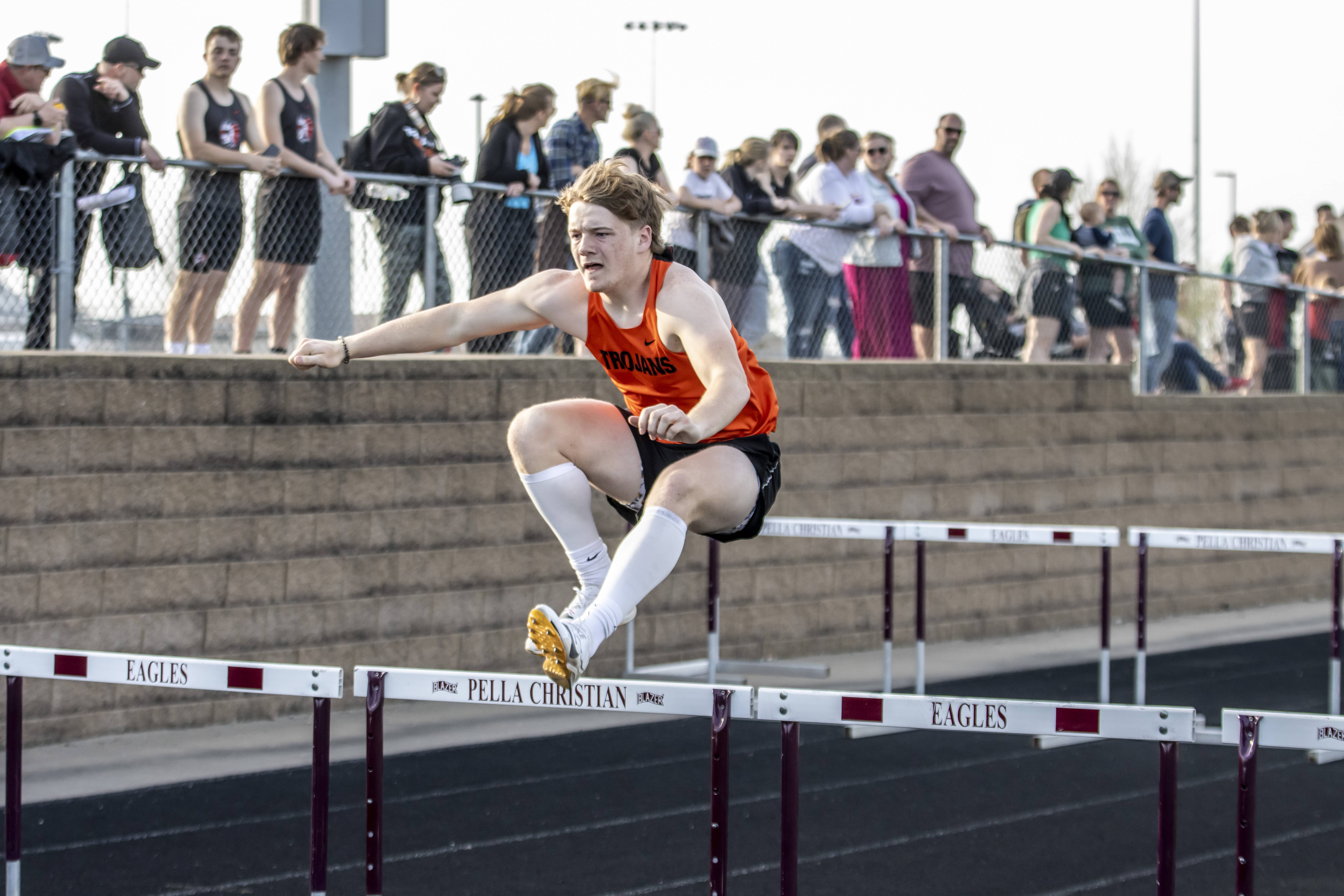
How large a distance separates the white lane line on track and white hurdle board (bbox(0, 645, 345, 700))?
104 inches

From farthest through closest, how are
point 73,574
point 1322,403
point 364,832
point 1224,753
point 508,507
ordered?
1. point 1322,403
2. point 508,507
3. point 1224,753
4. point 73,574
5. point 364,832

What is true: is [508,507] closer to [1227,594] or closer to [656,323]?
[656,323]

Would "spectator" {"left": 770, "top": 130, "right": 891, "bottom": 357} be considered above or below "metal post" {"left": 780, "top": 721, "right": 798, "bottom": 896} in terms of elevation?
above

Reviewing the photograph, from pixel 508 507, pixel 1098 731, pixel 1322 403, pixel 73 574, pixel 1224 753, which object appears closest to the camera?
pixel 1098 731

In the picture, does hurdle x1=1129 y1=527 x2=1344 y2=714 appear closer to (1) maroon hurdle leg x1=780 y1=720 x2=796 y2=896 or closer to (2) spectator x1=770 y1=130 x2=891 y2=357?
(2) spectator x1=770 y1=130 x2=891 y2=357

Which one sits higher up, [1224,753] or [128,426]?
[128,426]

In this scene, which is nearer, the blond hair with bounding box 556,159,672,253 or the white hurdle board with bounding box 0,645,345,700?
the blond hair with bounding box 556,159,672,253

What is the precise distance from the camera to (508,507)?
832 cm

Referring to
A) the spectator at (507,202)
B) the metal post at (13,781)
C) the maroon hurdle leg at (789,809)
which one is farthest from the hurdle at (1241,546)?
the metal post at (13,781)

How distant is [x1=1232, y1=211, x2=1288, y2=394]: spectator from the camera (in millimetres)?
13008

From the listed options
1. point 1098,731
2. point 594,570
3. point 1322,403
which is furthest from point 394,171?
point 1322,403

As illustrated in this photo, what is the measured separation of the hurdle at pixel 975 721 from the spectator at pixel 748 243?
17.4 feet

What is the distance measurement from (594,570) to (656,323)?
79 cm

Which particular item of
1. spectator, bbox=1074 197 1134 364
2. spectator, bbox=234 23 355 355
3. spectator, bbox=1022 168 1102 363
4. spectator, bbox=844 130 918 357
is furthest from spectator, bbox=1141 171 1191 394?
spectator, bbox=234 23 355 355
